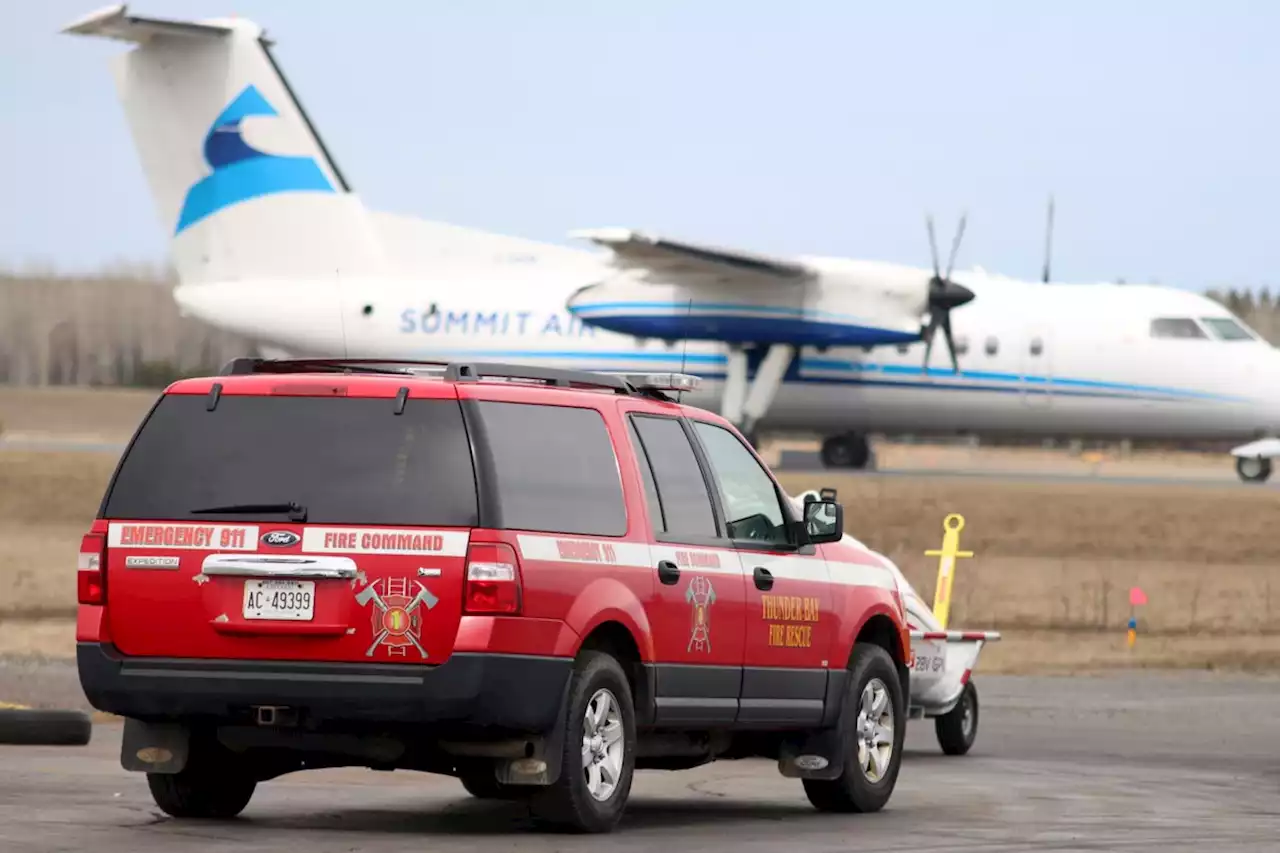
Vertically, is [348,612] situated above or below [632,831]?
above

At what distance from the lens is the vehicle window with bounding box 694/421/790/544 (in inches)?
410

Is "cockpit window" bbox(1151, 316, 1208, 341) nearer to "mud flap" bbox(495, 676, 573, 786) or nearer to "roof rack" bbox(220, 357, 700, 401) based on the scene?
"roof rack" bbox(220, 357, 700, 401)

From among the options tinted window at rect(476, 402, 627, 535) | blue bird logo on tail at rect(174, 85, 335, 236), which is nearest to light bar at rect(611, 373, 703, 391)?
tinted window at rect(476, 402, 627, 535)

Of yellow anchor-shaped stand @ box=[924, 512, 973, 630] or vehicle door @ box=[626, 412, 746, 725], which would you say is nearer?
vehicle door @ box=[626, 412, 746, 725]

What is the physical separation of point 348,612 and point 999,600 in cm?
2132

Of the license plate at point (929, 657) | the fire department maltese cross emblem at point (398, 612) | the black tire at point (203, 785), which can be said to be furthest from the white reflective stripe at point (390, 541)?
the license plate at point (929, 657)

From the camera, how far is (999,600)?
95.4ft

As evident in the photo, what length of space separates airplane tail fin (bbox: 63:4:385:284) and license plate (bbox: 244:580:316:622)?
114 feet

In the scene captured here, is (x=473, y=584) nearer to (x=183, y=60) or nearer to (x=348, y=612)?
(x=348, y=612)

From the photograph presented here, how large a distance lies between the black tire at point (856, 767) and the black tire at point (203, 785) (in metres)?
2.91

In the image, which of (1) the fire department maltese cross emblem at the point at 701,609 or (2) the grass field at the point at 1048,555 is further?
(2) the grass field at the point at 1048,555

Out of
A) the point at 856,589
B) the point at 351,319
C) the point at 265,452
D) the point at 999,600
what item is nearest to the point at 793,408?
the point at 351,319

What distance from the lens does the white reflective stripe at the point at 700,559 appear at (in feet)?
31.6

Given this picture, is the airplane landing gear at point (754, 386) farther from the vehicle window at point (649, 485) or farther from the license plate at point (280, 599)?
the license plate at point (280, 599)
